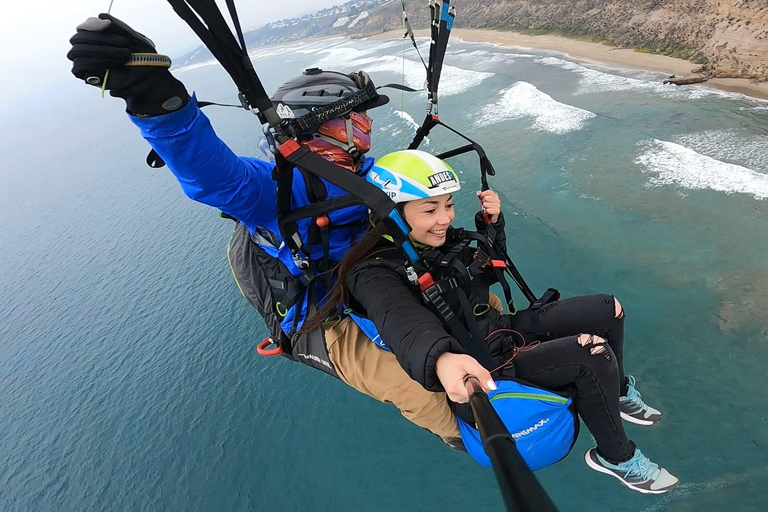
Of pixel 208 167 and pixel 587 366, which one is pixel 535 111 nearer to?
pixel 587 366

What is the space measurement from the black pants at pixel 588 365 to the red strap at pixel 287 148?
2078 mm

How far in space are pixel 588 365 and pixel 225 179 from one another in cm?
256

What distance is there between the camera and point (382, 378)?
293 centimetres

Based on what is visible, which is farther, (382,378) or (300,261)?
(382,378)

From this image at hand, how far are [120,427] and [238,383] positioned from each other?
3.26 metres

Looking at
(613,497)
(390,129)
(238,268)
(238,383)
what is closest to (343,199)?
(238,268)

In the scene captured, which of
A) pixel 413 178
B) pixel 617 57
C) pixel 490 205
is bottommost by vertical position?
pixel 617 57

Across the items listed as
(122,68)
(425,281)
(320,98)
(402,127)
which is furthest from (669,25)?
(122,68)

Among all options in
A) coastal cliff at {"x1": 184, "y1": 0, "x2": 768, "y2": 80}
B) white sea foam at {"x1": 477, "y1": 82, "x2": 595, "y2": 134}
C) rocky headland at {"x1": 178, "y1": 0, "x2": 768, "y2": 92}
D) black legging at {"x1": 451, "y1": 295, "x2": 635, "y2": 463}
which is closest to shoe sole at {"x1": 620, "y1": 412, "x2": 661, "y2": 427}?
black legging at {"x1": 451, "y1": 295, "x2": 635, "y2": 463}

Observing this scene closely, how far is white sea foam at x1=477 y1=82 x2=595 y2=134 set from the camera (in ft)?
50.5

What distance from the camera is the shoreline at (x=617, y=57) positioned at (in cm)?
1705

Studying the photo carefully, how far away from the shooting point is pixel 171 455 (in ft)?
29.9

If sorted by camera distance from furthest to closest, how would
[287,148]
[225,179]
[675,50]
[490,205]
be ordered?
[675,50] → [490,205] → [225,179] → [287,148]

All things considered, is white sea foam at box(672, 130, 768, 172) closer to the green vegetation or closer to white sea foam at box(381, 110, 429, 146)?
white sea foam at box(381, 110, 429, 146)
